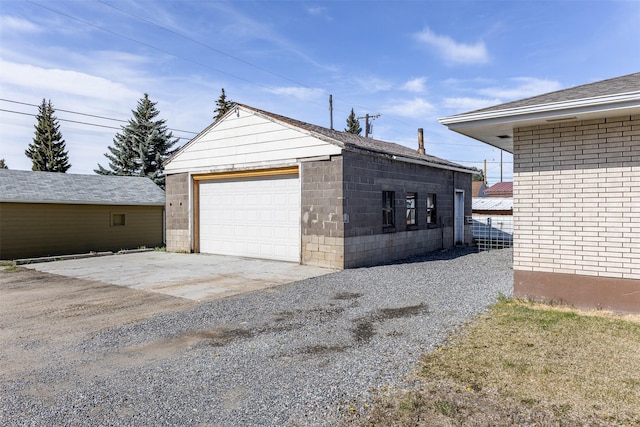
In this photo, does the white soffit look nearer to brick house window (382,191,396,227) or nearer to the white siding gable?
the white siding gable

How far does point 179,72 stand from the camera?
66.5 ft

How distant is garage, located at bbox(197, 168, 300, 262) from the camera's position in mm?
12180

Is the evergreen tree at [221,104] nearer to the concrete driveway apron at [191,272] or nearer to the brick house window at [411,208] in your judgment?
the concrete driveway apron at [191,272]

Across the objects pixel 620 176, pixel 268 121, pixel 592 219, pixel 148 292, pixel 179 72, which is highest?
pixel 179 72

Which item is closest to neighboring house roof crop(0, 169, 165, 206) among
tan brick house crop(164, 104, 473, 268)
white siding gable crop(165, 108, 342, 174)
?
tan brick house crop(164, 104, 473, 268)

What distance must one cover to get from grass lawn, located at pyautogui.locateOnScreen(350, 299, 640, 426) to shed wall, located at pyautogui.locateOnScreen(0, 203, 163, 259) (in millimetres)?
17768

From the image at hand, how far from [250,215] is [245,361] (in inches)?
362

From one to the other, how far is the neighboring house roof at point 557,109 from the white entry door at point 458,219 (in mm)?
9487

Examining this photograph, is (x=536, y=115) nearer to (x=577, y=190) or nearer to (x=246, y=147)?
(x=577, y=190)

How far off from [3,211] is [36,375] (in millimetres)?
15034

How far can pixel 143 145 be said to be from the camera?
1325 inches

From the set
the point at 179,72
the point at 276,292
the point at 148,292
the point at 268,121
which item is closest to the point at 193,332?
the point at 276,292

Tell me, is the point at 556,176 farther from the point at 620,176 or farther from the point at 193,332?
the point at 193,332

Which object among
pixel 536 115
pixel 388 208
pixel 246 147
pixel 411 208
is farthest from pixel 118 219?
pixel 536 115
